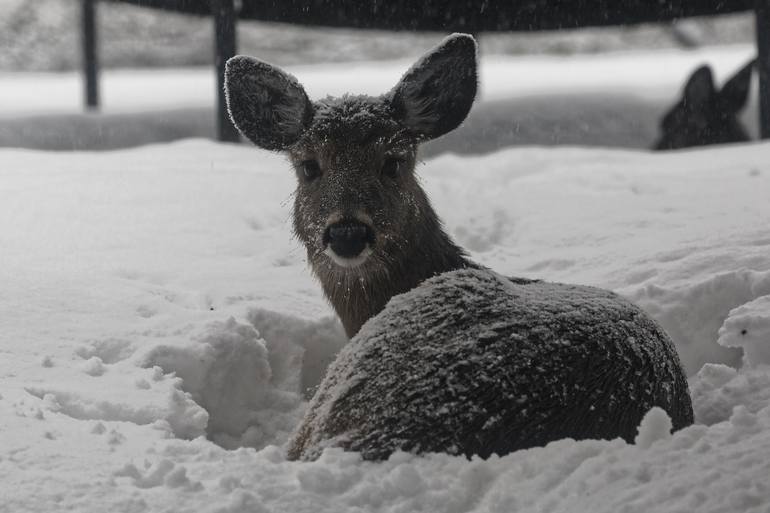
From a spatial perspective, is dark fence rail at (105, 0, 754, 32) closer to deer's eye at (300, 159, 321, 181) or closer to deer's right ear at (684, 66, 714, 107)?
deer's right ear at (684, 66, 714, 107)

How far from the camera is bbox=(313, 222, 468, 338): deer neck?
450 centimetres

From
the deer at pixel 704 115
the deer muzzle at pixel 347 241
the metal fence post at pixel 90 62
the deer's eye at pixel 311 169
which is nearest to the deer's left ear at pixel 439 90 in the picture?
the deer's eye at pixel 311 169

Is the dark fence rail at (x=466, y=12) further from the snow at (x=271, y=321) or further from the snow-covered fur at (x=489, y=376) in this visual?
the snow-covered fur at (x=489, y=376)

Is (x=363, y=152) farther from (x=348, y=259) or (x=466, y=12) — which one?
(x=466, y=12)

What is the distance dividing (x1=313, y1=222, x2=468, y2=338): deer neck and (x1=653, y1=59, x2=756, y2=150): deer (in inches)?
298

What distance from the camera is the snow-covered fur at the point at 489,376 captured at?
2922mm

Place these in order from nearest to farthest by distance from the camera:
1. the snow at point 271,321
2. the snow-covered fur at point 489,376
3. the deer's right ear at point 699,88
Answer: the snow at point 271,321
the snow-covered fur at point 489,376
the deer's right ear at point 699,88

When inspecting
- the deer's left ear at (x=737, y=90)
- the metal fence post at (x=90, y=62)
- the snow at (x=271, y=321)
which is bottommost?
the snow at (x=271, y=321)

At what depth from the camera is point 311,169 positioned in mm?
4609

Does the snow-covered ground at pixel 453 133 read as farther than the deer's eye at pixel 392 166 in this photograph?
Yes

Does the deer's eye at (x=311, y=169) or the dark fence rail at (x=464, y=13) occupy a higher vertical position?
the dark fence rail at (x=464, y=13)

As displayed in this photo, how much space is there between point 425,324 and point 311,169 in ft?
5.01

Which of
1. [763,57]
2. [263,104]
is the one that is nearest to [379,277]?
[263,104]

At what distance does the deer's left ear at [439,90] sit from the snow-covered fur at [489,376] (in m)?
1.33
